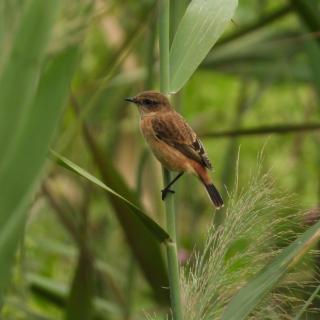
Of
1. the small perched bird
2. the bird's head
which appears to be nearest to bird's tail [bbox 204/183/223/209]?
the small perched bird

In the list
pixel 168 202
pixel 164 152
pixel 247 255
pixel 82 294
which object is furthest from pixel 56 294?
pixel 247 255

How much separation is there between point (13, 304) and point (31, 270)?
0.95 m

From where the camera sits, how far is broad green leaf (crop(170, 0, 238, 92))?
2047mm

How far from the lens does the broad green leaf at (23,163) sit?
1.32 meters

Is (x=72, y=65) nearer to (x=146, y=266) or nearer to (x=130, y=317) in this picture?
(x=146, y=266)

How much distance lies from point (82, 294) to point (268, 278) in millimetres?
1524

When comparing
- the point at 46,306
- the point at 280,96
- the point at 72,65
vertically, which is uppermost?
the point at 280,96

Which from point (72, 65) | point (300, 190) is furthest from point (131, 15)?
point (72, 65)

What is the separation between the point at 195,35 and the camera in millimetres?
2113

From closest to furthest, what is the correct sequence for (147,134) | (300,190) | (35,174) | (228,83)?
(35,174), (147,134), (300,190), (228,83)

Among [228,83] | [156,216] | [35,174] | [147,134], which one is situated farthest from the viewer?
[228,83]

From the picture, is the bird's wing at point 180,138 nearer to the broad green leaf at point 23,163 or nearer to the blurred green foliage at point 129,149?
the blurred green foliage at point 129,149

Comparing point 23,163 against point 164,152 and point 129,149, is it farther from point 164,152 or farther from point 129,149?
point 129,149

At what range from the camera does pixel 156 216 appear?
5020 mm
